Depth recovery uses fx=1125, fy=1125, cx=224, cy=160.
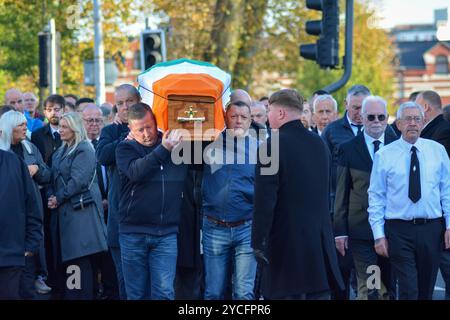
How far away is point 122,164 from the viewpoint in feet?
Answer: 32.5

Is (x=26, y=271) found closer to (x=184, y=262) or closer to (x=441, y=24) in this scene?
(x=184, y=262)

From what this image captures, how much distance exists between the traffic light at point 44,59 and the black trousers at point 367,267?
14.7 meters

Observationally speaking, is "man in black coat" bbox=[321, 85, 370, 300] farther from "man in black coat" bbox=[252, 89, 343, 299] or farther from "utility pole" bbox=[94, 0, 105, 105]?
"utility pole" bbox=[94, 0, 105, 105]

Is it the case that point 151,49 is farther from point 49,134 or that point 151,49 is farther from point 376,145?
point 376,145

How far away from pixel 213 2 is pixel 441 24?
22559mm

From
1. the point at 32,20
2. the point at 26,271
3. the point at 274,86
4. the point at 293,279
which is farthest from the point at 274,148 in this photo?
the point at 274,86

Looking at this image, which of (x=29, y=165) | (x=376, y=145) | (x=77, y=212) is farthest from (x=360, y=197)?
(x=29, y=165)

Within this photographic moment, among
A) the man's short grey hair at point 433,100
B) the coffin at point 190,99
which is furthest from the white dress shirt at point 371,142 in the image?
→ the coffin at point 190,99

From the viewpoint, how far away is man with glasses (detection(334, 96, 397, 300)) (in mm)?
11000

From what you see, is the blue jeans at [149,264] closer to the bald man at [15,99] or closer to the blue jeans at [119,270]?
the blue jeans at [119,270]

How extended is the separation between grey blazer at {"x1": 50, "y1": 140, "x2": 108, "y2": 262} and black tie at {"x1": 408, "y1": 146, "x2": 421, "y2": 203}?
339cm

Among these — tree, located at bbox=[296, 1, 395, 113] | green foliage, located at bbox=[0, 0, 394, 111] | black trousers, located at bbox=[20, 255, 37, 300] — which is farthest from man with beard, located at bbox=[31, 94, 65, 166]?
tree, located at bbox=[296, 1, 395, 113]

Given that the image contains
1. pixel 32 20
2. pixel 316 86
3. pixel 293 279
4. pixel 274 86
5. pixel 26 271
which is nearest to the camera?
pixel 293 279

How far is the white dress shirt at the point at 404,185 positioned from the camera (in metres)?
10.2
